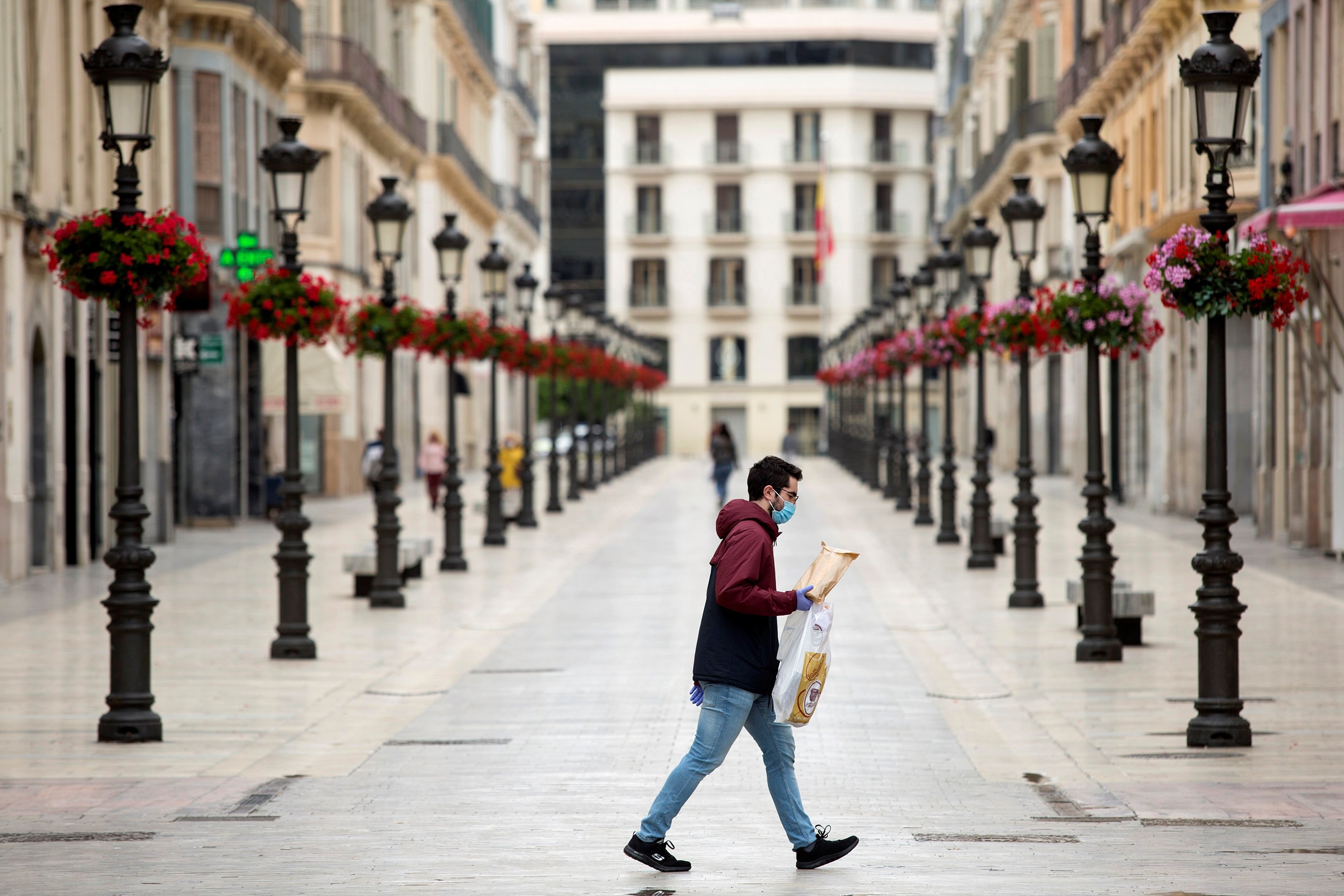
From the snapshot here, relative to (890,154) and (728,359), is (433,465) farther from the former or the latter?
(890,154)

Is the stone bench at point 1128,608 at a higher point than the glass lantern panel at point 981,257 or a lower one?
lower

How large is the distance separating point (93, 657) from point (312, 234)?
1171 inches

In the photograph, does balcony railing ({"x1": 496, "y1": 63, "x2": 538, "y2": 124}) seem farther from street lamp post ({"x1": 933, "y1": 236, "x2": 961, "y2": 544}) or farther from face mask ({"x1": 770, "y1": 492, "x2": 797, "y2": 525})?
face mask ({"x1": 770, "y1": 492, "x2": 797, "y2": 525})

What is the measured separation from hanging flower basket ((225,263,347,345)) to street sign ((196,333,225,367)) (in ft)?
50.6

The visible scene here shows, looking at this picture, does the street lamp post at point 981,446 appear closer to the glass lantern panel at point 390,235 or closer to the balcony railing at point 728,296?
the glass lantern panel at point 390,235

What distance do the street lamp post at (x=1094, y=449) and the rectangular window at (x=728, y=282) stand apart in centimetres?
8350

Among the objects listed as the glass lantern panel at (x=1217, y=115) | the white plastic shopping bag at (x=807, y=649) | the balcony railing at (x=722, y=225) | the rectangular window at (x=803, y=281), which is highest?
the balcony railing at (x=722, y=225)

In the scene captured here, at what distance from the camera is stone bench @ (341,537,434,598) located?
21.1 metres

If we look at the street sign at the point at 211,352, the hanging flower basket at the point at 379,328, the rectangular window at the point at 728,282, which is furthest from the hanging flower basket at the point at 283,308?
the rectangular window at the point at 728,282

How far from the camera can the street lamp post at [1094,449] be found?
15.6 m

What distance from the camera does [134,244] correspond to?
39.3ft

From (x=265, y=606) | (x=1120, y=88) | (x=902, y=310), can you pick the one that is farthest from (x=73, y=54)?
(x=1120, y=88)

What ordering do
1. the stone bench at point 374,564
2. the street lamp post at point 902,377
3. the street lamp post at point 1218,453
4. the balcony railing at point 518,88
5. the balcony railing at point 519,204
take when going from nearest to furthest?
the street lamp post at point 1218,453
the stone bench at point 374,564
the street lamp post at point 902,377
the balcony railing at point 519,204
the balcony railing at point 518,88

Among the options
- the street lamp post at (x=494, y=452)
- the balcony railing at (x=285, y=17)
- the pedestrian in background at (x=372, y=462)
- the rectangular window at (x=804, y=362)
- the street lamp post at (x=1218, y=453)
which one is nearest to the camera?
the street lamp post at (x=1218, y=453)
